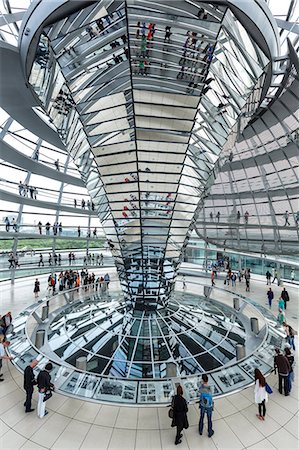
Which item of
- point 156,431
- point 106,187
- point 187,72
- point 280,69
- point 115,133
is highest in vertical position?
point 280,69

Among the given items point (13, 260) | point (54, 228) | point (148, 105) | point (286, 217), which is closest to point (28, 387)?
point (148, 105)

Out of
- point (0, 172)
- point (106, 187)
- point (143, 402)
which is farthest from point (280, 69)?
point (0, 172)

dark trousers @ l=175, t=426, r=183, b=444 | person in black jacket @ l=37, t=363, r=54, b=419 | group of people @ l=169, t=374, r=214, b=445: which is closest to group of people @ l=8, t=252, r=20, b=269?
person in black jacket @ l=37, t=363, r=54, b=419

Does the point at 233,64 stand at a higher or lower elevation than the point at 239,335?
higher

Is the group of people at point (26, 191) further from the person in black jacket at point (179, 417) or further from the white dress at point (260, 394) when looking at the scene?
the white dress at point (260, 394)

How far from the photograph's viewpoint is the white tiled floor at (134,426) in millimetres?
5566

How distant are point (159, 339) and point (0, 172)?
20338mm

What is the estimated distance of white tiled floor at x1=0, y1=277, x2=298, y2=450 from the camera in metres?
5.57

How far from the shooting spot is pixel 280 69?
43.2 feet

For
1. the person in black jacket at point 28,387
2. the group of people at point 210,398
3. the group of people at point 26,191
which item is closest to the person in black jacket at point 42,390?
the person in black jacket at point 28,387

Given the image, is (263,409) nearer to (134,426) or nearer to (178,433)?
(178,433)

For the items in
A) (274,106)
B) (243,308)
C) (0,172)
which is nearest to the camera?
(243,308)

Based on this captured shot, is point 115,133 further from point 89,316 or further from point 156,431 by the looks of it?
point 156,431

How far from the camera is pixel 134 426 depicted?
242 inches
